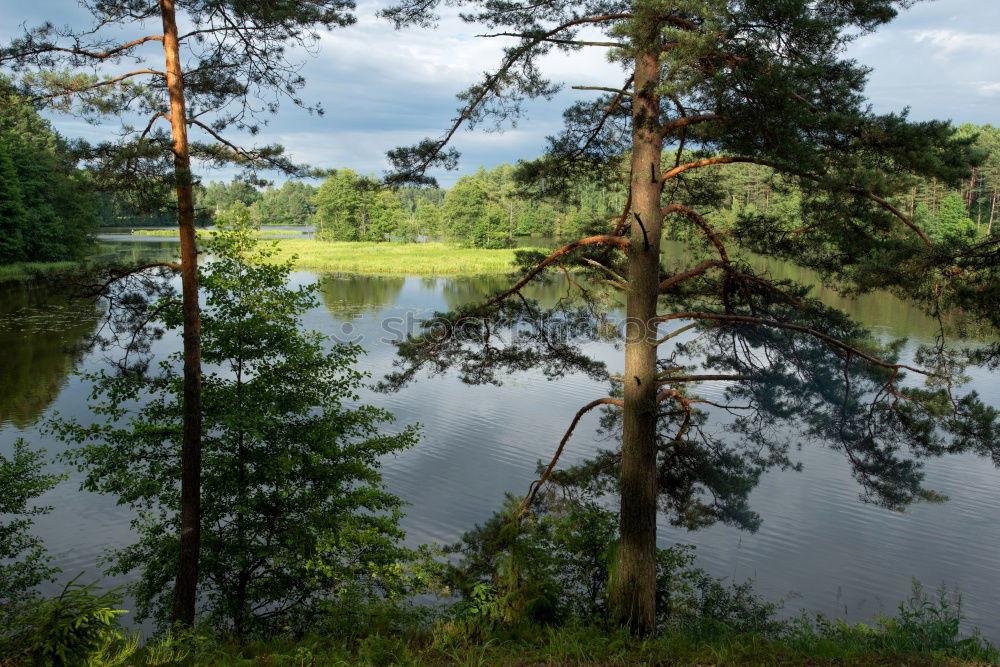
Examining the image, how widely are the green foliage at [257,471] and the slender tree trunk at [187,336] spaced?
19.9 inches

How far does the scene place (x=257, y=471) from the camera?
25.7ft

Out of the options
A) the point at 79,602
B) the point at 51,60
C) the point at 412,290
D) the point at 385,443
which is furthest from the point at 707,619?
the point at 412,290

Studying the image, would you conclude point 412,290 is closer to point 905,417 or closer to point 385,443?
point 385,443

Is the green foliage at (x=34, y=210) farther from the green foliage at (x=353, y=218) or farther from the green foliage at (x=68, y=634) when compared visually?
the green foliage at (x=68, y=634)

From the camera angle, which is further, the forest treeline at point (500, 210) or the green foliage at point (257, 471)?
the forest treeline at point (500, 210)

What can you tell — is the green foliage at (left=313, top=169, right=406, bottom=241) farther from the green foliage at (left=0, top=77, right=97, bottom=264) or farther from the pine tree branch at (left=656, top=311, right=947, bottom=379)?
the pine tree branch at (left=656, top=311, right=947, bottom=379)

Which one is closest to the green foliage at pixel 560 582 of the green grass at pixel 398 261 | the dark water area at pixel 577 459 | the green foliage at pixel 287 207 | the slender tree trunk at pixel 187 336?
the dark water area at pixel 577 459

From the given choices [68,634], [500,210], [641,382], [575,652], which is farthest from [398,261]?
[68,634]

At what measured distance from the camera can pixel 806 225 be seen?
25.5 ft

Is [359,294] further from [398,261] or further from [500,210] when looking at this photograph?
[500,210]

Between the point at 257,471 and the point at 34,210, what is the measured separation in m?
39.9

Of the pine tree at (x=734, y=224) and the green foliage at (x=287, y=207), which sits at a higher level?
the green foliage at (x=287, y=207)

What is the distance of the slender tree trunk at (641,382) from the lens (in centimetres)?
641

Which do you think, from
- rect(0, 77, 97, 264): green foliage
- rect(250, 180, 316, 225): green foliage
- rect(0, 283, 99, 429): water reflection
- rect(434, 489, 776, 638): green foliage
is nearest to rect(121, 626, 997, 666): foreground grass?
rect(434, 489, 776, 638): green foliage
